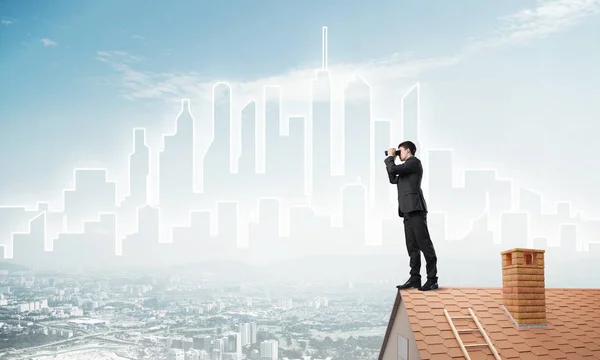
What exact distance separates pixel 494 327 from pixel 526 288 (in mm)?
990

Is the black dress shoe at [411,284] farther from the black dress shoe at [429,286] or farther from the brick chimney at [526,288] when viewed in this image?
the brick chimney at [526,288]

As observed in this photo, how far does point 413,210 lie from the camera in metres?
11.6

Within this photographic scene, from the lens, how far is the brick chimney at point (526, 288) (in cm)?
1130

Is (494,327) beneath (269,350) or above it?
above

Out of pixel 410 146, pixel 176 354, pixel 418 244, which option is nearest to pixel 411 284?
pixel 418 244

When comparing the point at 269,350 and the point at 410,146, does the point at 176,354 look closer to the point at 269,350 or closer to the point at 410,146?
the point at 269,350

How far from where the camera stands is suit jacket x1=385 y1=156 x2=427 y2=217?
11.6m

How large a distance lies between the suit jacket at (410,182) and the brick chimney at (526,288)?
1934mm

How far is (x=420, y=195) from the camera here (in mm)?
11719

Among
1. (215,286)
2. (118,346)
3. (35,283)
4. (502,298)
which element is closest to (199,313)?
(215,286)

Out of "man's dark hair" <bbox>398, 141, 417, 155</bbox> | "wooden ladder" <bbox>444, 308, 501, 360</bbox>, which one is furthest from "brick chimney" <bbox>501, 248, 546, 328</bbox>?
"man's dark hair" <bbox>398, 141, 417, 155</bbox>

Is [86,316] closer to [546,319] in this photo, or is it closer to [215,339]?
[215,339]

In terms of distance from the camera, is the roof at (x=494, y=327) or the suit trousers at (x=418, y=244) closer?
the roof at (x=494, y=327)

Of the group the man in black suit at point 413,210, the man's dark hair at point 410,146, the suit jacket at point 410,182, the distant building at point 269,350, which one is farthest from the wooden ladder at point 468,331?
the distant building at point 269,350
